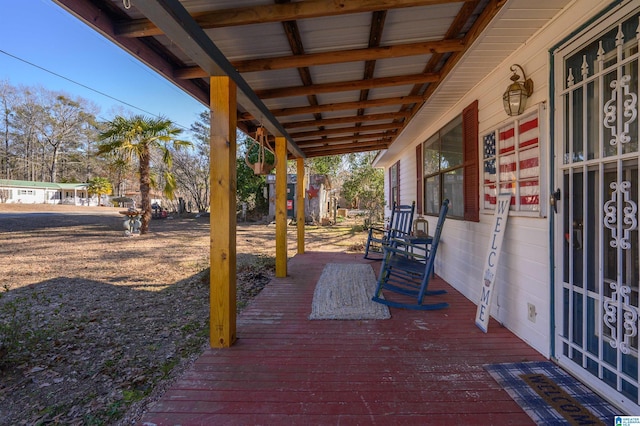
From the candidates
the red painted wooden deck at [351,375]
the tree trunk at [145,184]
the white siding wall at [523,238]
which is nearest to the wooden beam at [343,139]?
the white siding wall at [523,238]

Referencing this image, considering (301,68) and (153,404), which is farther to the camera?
(301,68)

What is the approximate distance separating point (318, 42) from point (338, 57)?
21cm

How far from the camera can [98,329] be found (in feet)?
10.4

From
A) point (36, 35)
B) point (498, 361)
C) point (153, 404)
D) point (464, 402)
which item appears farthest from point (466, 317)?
point (36, 35)

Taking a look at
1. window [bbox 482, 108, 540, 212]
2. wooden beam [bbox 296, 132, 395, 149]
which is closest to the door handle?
window [bbox 482, 108, 540, 212]

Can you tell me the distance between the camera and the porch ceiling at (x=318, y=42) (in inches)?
72.1

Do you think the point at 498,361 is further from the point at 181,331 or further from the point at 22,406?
the point at 22,406

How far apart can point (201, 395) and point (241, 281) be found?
314cm

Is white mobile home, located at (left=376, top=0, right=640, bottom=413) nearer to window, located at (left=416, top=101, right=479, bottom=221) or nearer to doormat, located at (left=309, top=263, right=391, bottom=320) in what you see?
window, located at (left=416, top=101, right=479, bottom=221)

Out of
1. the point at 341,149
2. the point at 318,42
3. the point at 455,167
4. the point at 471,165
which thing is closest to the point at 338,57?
the point at 318,42

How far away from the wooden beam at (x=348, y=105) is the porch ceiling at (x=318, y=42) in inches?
0.5

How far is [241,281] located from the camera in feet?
15.8

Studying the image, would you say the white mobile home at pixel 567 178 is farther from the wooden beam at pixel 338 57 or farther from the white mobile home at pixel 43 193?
the white mobile home at pixel 43 193

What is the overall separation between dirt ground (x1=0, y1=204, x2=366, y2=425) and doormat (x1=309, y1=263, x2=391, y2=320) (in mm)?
957
